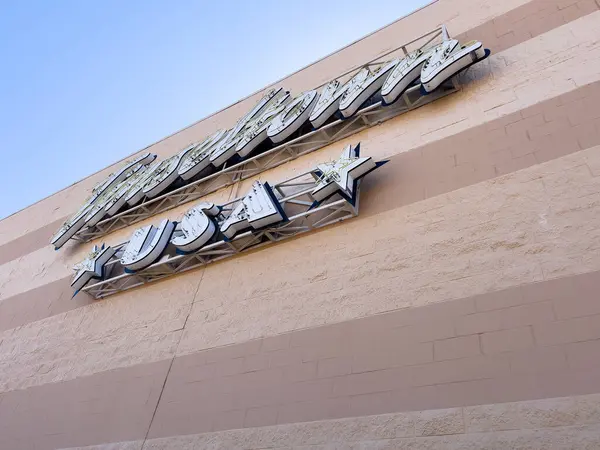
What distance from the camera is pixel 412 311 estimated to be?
242 inches

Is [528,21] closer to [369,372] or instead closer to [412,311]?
[412,311]

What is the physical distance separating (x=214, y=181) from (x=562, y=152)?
767 centimetres

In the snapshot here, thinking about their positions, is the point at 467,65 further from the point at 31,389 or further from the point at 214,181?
the point at 31,389

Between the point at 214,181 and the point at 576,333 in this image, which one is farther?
the point at 214,181

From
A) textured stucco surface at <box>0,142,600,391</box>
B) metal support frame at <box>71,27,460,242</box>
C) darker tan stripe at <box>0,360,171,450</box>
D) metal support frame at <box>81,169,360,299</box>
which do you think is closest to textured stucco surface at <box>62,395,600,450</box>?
textured stucco surface at <box>0,142,600,391</box>

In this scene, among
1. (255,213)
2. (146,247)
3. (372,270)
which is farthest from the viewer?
(146,247)

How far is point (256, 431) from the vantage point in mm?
6285

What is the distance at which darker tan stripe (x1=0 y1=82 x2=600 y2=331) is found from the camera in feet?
21.4

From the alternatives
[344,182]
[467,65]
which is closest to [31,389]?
[344,182]

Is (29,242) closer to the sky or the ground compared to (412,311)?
closer to the sky

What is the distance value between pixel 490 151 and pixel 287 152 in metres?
4.64

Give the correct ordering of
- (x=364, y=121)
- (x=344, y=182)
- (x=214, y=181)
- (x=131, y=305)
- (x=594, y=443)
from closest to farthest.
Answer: (x=594, y=443)
(x=344, y=182)
(x=364, y=121)
(x=131, y=305)
(x=214, y=181)

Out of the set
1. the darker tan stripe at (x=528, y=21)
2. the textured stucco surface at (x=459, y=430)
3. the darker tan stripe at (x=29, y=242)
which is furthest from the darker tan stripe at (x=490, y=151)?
the darker tan stripe at (x=29, y=242)

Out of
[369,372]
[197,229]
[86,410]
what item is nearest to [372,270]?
[369,372]
